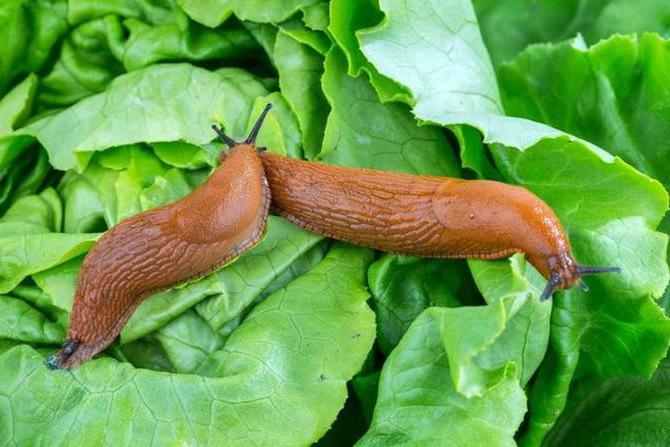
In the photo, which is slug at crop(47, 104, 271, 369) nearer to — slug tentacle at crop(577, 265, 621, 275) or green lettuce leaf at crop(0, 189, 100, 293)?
green lettuce leaf at crop(0, 189, 100, 293)

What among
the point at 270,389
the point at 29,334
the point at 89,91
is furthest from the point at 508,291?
the point at 89,91

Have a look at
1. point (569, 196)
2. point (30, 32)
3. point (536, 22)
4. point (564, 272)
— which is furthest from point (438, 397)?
point (30, 32)

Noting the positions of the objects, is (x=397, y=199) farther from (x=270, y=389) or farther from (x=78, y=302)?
(x=78, y=302)

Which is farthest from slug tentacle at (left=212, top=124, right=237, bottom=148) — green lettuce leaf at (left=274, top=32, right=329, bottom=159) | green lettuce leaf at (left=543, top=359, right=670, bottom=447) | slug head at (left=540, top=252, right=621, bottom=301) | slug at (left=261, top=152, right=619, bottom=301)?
green lettuce leaf at (left=543, top=359, right=670, bottom=447)

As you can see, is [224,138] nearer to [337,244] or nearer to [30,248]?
[337,244]

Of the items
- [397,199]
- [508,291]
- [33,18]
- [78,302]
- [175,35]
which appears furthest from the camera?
[33,18]

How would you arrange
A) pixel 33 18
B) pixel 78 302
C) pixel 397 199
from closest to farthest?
pixel 78 302, pixel 397 199, pixel 33 18
